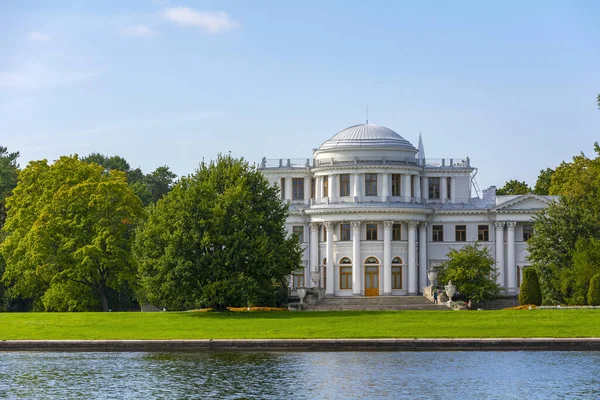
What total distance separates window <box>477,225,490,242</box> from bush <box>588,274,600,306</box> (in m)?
26.0

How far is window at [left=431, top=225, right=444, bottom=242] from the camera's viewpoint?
101562 millimetres

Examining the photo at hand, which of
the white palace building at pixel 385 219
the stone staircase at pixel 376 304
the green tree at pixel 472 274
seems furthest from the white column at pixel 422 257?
the stone staircase at pixel 376 304

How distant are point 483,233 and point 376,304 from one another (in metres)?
16.2

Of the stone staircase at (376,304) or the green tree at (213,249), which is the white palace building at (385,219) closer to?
the stone staircase at (376,304)

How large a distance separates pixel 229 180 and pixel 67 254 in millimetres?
16661

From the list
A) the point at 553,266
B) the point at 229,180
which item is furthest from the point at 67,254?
the point at 553,266

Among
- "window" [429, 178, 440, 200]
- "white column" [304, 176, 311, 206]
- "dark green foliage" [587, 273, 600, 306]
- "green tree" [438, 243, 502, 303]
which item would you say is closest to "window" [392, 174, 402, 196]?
"window" [429, 178, 440, 200]

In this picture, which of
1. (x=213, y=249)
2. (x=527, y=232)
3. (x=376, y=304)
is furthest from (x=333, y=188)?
(x=213, y=249)

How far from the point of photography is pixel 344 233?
3888 inches

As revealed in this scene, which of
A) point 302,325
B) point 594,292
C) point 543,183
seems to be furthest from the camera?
point 543,183

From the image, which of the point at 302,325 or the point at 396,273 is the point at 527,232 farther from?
the point at 302,325

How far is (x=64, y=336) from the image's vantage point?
2341 inches

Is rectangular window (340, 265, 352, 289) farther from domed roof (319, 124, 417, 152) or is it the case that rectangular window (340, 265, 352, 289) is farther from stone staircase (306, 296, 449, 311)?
domed roof (319, 124, 417, 152)

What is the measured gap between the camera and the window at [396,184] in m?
99.1
